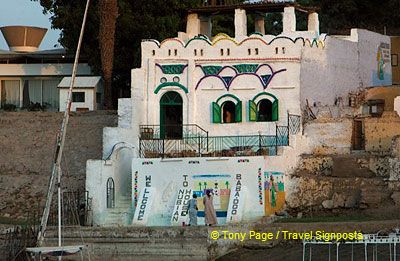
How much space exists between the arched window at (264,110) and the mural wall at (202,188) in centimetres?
376

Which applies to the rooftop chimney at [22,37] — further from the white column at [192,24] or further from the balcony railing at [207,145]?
the balcony railing at [207,145]

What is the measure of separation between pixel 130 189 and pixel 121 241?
528cm

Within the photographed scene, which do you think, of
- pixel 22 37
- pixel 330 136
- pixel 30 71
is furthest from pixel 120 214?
pixel 22 37

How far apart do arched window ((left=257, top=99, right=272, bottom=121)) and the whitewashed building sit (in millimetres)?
35

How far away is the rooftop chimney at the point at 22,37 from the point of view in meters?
55.4

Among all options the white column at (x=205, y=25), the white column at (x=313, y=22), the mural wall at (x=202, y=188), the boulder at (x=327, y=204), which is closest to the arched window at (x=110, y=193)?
the mural wall at (x=202, y=188)

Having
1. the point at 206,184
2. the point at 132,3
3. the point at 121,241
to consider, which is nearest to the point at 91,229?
the point at 121,241

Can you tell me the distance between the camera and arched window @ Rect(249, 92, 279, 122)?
4038cm

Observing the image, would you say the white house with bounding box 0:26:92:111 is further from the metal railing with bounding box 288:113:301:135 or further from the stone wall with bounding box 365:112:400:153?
the stone wall with bounding box 365:112:400:153

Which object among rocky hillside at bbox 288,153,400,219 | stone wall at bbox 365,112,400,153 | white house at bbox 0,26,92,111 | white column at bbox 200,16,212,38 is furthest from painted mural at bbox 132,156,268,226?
white house at bbox 0,26,92,111

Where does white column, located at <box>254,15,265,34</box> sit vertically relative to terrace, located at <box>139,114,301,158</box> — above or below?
above

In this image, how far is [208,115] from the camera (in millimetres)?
41250

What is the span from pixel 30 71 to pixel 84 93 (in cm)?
573

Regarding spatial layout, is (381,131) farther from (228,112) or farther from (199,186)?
(199,186)
